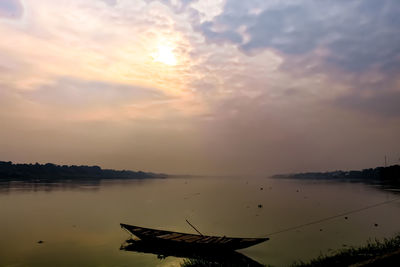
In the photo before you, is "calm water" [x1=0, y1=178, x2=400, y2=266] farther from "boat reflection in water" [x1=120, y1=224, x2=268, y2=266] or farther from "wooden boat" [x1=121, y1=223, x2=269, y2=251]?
"wooden boat" [x1=121, y1=223, x2=269, y2=251]

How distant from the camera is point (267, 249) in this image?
1988 cm

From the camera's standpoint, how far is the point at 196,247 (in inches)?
691

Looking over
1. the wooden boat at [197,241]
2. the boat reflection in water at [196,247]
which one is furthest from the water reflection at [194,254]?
the wooden boat at [197,241]

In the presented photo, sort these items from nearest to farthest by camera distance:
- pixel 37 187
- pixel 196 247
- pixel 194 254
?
pixel 196 247, pixel 194 254, pixel 37 187

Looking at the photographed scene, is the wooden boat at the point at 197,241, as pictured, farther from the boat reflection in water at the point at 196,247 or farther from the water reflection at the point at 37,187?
the water reflection at the point at 37,187

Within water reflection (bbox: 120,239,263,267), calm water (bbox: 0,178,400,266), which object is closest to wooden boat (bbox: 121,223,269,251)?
water reflection (bbox: 120,239,263,267)

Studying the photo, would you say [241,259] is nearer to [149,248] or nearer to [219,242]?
[219,242]

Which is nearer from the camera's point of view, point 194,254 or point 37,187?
→ point 194,254

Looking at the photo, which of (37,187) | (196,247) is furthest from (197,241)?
(37,187)

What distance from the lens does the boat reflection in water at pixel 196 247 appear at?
55.8 ft

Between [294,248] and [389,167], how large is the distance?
116380mm

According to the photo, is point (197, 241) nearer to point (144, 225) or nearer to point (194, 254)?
point (194, 254)

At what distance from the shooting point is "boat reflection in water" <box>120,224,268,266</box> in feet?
55.8

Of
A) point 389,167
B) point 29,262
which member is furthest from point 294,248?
point 389,167
